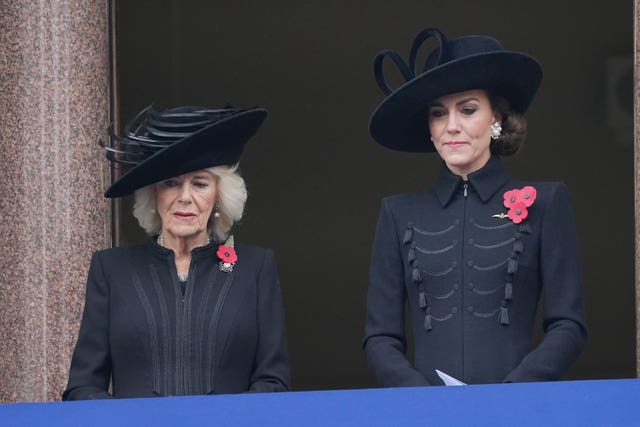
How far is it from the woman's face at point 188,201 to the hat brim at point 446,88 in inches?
24.7

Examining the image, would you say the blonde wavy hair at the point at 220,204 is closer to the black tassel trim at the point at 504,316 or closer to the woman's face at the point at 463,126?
the woman's face at the point at 463,126

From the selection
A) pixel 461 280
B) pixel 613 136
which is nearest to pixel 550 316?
pixel 461 280

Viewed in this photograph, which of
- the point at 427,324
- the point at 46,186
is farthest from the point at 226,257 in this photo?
the point at 46,186

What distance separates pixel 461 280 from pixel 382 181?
21.0 ft

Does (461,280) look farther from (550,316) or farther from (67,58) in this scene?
(67,58)

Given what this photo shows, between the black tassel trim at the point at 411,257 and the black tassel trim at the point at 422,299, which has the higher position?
the black tassel trim at the point at 411,257

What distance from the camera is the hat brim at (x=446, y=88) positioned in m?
6.03

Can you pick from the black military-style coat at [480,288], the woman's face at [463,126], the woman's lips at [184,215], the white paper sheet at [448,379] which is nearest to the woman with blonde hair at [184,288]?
the woman's lips at [184,215]

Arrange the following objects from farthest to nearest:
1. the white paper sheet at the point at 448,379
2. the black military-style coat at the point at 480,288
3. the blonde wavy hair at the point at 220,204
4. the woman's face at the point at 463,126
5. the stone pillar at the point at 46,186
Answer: the stone pillar at the point at 46,186 → the blonde wavy hair at the point at 220,204 → the woman's face at the point at 463,126 → the black military-style coat at the point at 480,288 → the white paper sheet at the point at 448,379

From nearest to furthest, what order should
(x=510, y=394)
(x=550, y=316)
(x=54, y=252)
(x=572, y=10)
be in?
(x=510, y=394) → (x=550, y=316) → (x=54, y=252) → (x=572, y=10)

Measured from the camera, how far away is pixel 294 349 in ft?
41.3

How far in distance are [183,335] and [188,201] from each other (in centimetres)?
45

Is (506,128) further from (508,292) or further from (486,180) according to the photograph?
(508,292)

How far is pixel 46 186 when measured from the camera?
26.2 feet
